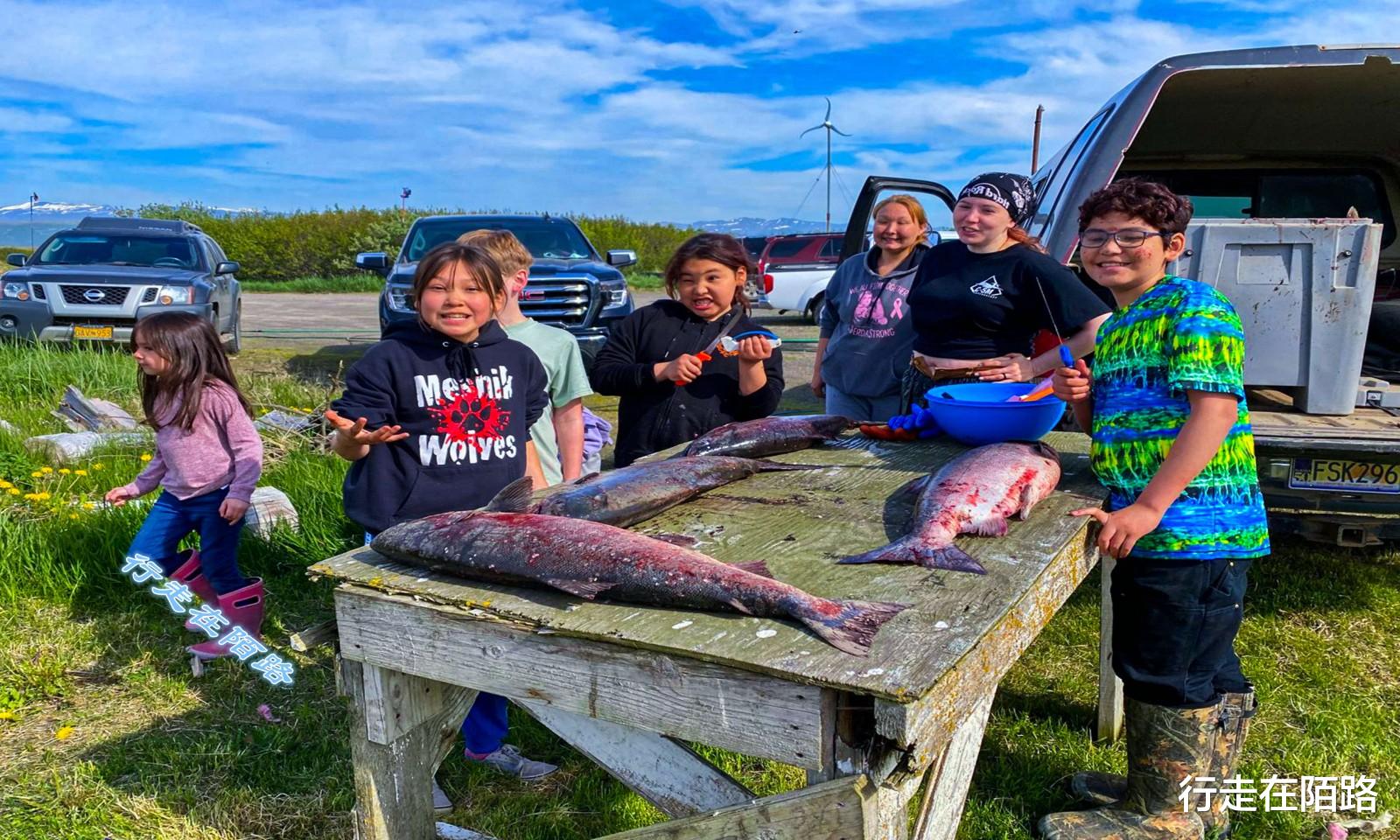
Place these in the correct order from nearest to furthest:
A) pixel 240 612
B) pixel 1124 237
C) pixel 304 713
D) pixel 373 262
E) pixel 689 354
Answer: pixel 1124 237 → pixel 304 713 → pixel 689 354 → pixel 240 612 → pixel 373 262

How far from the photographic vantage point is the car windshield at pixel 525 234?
401 inches

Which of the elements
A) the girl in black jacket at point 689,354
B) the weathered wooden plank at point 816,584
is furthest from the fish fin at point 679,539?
the girl in black jacket at point 689,354

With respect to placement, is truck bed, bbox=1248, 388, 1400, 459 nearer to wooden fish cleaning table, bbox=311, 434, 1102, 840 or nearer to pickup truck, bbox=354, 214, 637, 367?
wooden fish cleaning table, bbox=311, 434, 1102, 840

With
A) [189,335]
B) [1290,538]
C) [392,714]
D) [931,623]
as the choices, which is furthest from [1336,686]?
[189,335]

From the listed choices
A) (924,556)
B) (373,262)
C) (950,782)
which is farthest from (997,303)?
(373,262)

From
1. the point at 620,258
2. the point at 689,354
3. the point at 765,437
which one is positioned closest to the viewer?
the point at 765,437

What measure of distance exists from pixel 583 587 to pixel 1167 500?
153 centimetres

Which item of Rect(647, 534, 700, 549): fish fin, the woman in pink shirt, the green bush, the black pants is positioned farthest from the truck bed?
the green bush

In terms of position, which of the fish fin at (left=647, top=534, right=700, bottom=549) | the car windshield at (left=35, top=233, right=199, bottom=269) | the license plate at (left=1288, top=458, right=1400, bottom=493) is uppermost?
the car windshield at (left=35, top=233, right=199, bottom=269)

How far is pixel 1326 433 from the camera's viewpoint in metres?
3.54

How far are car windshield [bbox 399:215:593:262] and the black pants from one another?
8.32 m

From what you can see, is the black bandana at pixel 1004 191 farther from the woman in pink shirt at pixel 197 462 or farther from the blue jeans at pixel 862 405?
the woman in pink shirt at pixel 197 462

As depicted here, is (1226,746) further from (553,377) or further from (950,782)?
(553,377)

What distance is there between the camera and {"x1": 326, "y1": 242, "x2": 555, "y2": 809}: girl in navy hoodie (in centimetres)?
296
